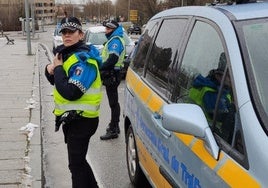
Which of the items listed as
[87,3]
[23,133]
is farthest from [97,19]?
[23,133]

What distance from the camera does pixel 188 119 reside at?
2.29 metres

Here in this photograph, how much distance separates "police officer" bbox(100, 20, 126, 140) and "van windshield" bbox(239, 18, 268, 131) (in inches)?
166

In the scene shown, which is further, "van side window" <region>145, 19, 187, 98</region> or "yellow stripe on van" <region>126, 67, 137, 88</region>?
"yellow stripe on van" <region>126, 67, 137, 88</region>

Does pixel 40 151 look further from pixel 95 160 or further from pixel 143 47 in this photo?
pixel 143 47

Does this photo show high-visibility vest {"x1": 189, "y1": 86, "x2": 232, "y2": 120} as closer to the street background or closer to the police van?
→ the police van

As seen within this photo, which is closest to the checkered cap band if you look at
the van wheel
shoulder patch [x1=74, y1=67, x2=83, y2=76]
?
shoulder patch [x1=74, y1=67, x2=83, y2=76]

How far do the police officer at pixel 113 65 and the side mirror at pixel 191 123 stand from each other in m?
4.42

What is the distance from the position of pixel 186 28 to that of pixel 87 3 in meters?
148

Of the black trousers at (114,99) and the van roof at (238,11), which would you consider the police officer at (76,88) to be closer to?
the van roof at (238,11)

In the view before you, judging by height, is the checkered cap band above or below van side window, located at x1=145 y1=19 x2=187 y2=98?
above

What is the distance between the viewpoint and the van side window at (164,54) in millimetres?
3508

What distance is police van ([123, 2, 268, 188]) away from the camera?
7.07ft

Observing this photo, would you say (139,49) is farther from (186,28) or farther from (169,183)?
(169,183)

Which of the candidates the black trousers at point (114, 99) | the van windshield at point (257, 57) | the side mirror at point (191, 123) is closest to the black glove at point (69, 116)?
the side mirror at point (191, 123)
